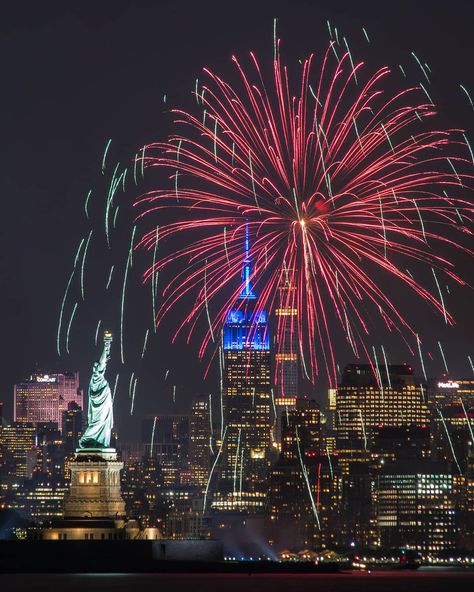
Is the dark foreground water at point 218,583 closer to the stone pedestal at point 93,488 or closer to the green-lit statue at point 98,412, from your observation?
the stone pedestal at point 93,488

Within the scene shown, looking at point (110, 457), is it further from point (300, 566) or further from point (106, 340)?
point (300, 566)

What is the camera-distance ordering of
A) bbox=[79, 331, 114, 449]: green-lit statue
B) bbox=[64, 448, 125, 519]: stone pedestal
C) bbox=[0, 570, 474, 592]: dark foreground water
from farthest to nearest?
bbox=[79, 331, 114, 449]: green-lit statue < bbox=[64, 448, 125, 519]: stone pedestal < bbox=[0, 570, 474, 592]: dark foreground water

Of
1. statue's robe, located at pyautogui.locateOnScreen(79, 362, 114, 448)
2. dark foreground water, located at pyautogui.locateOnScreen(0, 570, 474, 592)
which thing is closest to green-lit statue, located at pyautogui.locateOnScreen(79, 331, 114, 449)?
statue's robe, located at pyautogui.locateOnScreen(79, 362, 114, 448)

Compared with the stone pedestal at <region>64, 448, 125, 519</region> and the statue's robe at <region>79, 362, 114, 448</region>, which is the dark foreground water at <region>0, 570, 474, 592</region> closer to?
the stone pedestal at <region>64, 448, 125, 519</region>

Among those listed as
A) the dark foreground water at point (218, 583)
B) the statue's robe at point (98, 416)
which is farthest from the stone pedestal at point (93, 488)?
the dark foreground water at point (218, 583)

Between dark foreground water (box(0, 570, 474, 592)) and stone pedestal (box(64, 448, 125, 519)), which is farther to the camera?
stone pedestal (box(64, 448, 125, 519))

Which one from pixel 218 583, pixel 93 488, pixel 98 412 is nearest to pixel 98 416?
pixel 98 412
